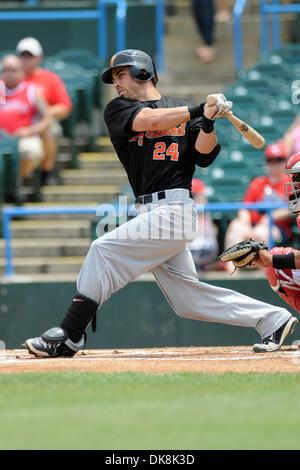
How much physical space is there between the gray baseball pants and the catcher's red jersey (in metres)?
0.26

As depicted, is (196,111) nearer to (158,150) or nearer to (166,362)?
(158,150)

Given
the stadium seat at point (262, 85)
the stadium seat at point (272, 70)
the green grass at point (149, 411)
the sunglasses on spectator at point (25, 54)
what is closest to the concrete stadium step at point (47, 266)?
the sunglasses on spectator at point (25, 54)

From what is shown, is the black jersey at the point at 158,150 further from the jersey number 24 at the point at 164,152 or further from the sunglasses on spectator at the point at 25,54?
the sunglasses on spectator at the point at 25,54

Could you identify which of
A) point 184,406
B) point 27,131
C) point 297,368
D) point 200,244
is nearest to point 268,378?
point 297,368

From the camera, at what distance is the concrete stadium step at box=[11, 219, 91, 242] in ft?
33.6

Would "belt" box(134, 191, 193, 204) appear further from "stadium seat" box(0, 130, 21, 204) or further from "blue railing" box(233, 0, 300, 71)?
"blue railing" box(233, 0, 300, 71)

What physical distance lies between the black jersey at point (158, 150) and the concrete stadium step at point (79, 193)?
442cm

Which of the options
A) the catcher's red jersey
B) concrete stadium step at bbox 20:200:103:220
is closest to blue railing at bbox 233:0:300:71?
concrete stadium step at bbox 20:200:103:220

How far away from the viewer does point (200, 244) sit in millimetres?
9070

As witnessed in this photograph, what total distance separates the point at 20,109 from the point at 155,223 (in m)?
5.11

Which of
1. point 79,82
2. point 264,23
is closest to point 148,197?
point 79,82

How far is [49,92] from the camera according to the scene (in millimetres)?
11781

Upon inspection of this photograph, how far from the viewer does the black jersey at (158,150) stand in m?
6.73
